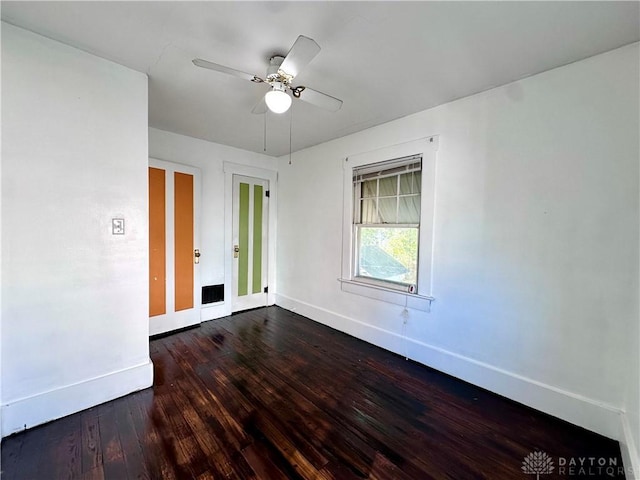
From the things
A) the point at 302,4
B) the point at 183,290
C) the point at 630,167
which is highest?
the point at 302,4

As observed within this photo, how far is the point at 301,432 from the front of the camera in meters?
1.79

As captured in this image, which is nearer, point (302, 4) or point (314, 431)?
point (302, 4)

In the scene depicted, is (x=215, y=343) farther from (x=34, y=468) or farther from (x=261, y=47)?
(x=261, y=47)

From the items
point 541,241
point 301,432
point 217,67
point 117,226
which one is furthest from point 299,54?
point 301,432

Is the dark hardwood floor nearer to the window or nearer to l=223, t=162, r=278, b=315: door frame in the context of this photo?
the window

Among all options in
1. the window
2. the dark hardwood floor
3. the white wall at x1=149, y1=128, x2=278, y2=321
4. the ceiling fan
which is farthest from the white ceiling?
the dark hardwood floor

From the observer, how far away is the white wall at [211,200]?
365 cm

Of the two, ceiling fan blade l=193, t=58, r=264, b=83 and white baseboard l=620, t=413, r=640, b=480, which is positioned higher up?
ceiling fan blade l=193, t=58, r=264, b=83

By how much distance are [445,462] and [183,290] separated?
3.26 m

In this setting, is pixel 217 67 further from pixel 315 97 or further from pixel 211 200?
pixel 211 200

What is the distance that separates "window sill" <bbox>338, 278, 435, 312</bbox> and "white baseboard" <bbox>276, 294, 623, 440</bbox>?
0.36 m

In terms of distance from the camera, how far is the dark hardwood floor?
5.01ft

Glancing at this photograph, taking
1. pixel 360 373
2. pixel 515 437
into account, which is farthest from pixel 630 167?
pixel 360 373

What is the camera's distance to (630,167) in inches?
68.6
